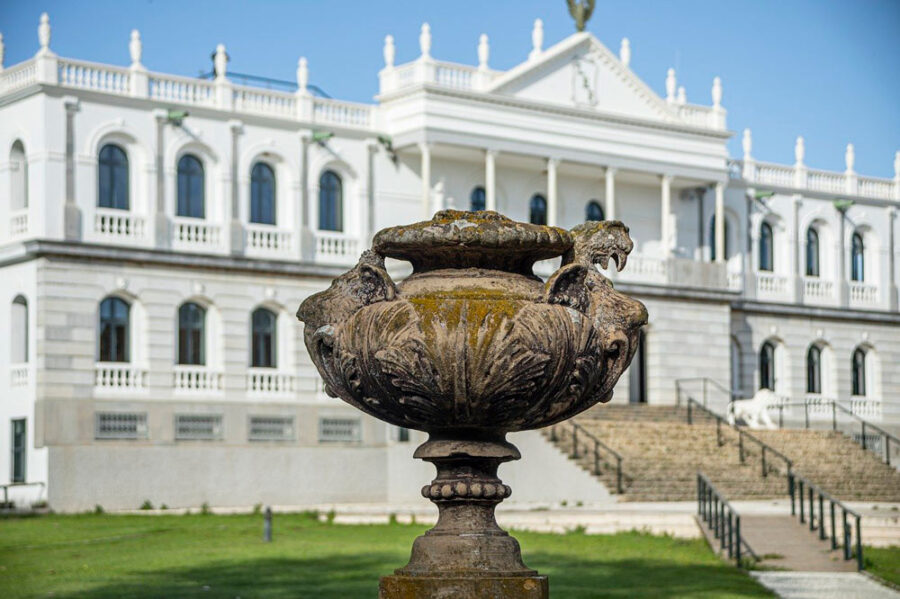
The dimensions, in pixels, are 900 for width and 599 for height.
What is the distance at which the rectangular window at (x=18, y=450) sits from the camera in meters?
38.3

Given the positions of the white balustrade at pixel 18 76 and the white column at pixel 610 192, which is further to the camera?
the white column at pixel 610 192

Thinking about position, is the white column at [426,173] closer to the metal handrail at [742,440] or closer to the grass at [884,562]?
the metal handrail at [742,440]

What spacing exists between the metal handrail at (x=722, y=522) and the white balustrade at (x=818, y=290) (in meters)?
28.9

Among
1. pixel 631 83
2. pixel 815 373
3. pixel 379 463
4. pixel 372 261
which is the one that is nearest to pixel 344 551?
pixel 372 261

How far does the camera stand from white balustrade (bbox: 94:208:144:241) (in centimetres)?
3959

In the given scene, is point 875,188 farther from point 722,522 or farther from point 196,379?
point 722,522

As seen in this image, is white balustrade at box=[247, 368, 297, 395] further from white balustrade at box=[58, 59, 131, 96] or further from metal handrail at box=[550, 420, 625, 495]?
white balustrade at box=[58, 59, 131, 96]

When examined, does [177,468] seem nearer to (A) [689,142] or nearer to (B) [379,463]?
(B) [379,463]

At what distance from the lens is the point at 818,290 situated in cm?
5497

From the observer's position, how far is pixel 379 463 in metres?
42.5

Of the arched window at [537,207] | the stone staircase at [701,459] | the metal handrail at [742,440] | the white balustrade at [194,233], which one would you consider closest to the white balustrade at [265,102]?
the white balustrade at [194,233]

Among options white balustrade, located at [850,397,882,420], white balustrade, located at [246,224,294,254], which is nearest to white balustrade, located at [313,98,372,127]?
white balustrade, located at [246,224,294,254]

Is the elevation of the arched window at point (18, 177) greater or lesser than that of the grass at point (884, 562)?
greater

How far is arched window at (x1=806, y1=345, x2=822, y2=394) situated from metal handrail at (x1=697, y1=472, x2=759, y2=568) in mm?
28037
